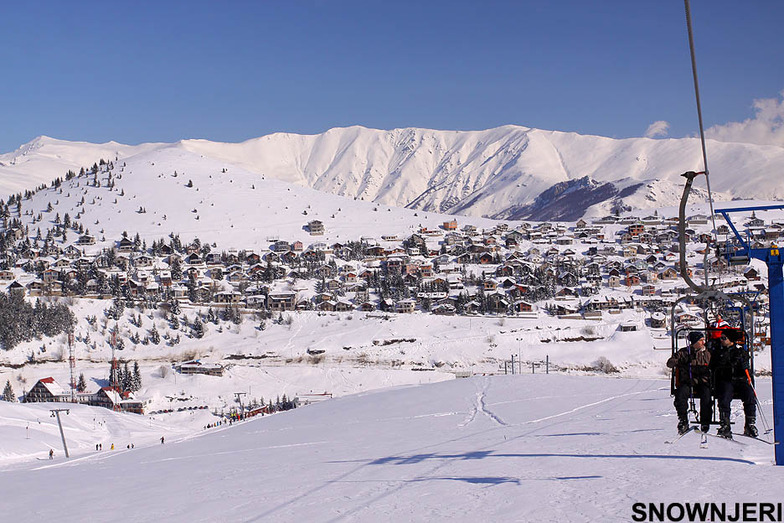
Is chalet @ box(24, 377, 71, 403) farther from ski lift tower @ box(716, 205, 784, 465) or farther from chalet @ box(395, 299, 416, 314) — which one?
ski lift tower @ box(716, 205, 784, 465)

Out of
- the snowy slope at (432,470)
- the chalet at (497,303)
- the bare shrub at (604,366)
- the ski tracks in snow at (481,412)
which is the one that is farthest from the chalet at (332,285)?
the snowy slope at (432,470)

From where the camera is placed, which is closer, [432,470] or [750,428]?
[750,428]

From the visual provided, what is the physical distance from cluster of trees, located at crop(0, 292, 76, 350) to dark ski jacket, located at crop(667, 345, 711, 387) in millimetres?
63208

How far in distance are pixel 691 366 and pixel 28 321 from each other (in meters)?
66.2

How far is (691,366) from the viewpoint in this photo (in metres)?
10.8

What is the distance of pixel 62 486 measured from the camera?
19188 mm

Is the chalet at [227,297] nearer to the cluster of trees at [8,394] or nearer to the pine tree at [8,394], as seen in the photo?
the cluster of trees at [8,394]

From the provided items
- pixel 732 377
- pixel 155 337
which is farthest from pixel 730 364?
pixel 155 337

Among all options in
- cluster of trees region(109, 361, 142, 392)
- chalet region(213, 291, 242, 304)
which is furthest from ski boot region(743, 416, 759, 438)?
chalet region(213, 291, 242, 304)

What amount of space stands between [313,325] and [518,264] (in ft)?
113

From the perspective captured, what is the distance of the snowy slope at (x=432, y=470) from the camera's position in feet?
34.5

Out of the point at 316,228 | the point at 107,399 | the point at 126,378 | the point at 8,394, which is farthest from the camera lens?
the point at 316,228

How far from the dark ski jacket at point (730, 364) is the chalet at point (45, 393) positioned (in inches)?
2004

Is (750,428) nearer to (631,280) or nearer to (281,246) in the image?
(631,280)
